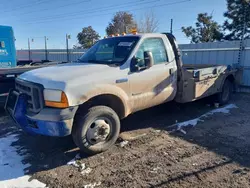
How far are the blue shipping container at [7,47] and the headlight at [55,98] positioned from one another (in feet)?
23.3

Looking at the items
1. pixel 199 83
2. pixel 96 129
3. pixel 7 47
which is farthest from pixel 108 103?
pixel 7 47

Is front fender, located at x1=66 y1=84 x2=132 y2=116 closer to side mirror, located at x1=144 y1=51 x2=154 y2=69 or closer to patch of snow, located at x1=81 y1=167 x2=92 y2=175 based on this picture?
side mirror, located at x1=144 y1=51 x2=154 y2=69

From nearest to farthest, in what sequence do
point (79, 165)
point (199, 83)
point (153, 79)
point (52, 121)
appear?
point (52, 121), point (79, 165), point (153, 79), point (199, 83)

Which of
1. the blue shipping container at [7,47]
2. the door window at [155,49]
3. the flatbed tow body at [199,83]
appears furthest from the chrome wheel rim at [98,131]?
the blue shipping container at [7,47]

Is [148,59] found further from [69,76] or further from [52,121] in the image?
[52,121]

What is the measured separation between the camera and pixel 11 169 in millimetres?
3535

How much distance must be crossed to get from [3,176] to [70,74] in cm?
179

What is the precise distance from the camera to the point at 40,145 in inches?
174

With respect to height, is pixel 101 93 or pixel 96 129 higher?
pixel 101 93

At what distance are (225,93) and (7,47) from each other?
27.7ft

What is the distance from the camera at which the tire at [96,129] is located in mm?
3723

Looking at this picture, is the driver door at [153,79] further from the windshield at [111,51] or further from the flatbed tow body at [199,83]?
the flatbed tow body at [199,83]

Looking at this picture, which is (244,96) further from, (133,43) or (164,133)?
(133,43)

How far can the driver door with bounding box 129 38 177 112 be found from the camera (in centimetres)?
443
